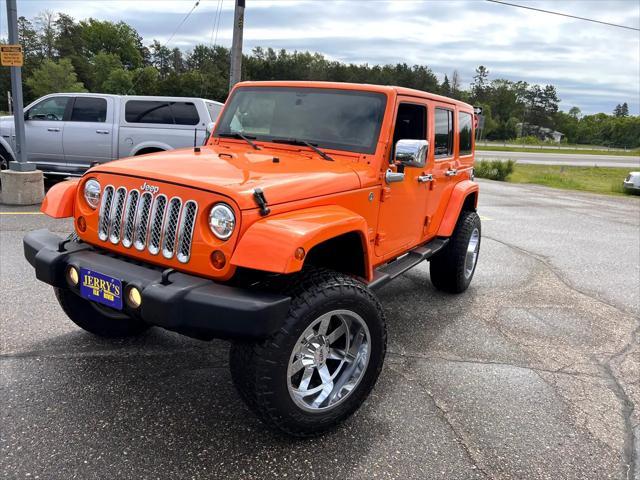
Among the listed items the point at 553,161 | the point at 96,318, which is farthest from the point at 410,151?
the point at 553,161

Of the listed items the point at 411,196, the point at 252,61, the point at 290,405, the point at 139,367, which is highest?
the point at 252,61

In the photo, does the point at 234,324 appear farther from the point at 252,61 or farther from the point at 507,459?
the point at 252,61

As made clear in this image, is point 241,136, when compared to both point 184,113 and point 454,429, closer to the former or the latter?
point 454,429

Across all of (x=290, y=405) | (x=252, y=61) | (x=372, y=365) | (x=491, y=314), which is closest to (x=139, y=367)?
(x=290, y=405)

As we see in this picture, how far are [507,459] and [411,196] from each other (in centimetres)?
193

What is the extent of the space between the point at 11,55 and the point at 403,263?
7243 millimetres

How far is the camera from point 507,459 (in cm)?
260

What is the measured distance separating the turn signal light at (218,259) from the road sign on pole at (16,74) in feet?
23.6

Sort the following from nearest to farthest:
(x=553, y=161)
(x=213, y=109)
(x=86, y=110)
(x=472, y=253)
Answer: (x=472, y=253) < (x=86, y=110) < (x=213, y=109) < (x=553, y=161)

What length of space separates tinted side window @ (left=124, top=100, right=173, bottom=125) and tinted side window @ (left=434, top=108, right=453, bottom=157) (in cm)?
627

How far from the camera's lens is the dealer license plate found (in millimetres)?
2455

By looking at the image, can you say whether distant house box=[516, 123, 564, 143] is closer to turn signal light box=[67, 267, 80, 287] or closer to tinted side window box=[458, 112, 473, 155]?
tinted side window box=[458, 112, 473, 155]

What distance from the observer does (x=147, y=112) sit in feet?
30.8

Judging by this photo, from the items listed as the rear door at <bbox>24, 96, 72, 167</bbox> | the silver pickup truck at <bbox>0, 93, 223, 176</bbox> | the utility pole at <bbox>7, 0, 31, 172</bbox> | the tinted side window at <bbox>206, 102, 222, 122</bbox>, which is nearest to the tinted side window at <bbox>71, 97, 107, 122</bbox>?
the silver pickup truck at <bbox>0, 93, 223, 176</bbox>
